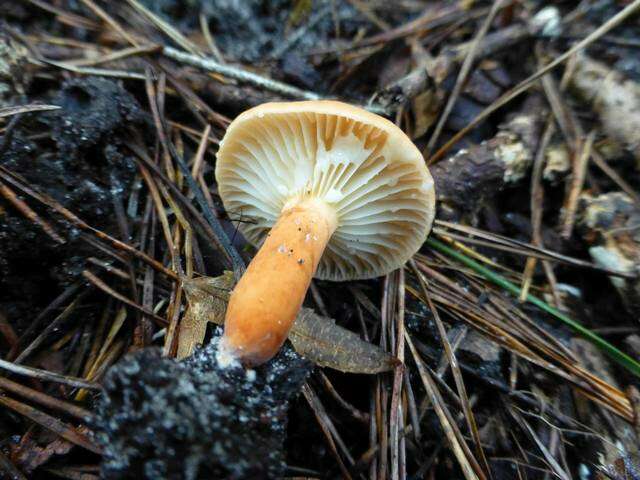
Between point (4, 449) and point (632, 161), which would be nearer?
point (4, 449)

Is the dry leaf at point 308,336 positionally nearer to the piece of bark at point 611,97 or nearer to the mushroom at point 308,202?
the mushroom at point 308,202

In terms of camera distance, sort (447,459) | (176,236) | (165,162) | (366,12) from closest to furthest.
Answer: (447,459)
(176,236)
(165,162)
(366,12)

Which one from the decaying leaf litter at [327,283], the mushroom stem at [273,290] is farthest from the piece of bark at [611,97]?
the mushroom stem at [273,290]

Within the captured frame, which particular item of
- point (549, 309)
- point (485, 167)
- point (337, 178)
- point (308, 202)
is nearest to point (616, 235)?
point (549, 309)

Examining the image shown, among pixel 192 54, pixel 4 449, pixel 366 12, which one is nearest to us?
pixel 4 449

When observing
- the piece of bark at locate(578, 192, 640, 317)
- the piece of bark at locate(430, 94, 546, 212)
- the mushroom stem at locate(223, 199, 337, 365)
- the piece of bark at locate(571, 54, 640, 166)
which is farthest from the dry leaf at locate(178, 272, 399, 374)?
the piece of bark at locate(571, 54, 640, 166)

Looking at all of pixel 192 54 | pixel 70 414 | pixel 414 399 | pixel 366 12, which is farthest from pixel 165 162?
pixel 366 12

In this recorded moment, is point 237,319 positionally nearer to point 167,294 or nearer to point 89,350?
point 167,294
